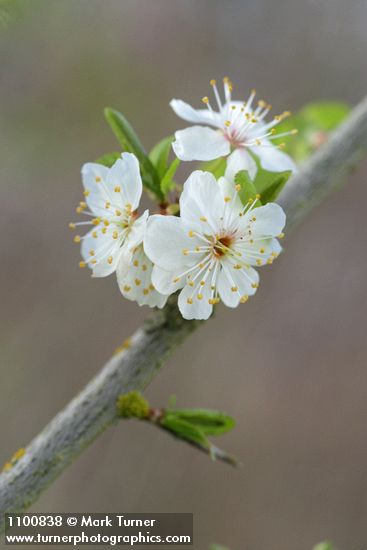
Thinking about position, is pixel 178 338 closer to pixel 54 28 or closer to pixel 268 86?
pixel 54 28

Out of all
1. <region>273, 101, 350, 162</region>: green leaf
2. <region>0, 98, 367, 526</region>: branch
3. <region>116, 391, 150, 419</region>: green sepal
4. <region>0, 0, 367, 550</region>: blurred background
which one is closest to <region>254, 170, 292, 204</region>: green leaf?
<region>0, 98, 367, 526</region>: branch

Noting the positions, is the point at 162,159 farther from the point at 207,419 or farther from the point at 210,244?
the point at 207,419

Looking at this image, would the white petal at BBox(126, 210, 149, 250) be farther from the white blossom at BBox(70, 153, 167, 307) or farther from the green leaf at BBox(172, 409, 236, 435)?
the green leaf at BBox(172, 409, 236, 435)

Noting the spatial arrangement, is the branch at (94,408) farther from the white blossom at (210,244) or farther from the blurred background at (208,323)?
the blurred background at (208,323)

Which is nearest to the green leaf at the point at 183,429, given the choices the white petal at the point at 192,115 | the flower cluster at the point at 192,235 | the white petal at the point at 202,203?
the flower cluster at the point at 192,235

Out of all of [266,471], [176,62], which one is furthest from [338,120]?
[176,62]

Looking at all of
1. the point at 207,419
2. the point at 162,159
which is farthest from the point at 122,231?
the point at 207,419
